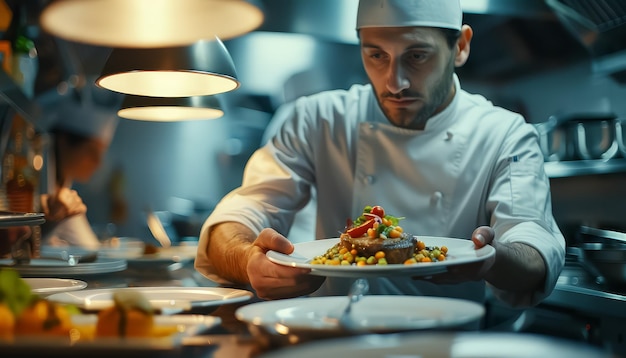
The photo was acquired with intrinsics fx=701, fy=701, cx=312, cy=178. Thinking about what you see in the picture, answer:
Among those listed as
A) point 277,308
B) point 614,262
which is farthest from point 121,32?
point 614,262

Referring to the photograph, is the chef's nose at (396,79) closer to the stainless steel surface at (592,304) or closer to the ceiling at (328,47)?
the ceiling at (328,47)

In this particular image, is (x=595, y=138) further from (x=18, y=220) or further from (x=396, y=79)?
(x=18, y=220)

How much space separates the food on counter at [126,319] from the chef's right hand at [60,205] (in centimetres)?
202

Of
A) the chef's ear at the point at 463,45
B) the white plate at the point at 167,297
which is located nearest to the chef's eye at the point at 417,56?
the chef's ear at the point at 463,45

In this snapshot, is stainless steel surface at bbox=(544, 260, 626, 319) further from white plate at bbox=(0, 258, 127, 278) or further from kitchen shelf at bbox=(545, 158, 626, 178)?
white plate at bbox=(0, 258, 127, 278)

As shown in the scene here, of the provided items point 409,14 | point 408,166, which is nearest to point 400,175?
point 408,166

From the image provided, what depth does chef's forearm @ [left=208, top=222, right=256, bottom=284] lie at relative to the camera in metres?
1.71

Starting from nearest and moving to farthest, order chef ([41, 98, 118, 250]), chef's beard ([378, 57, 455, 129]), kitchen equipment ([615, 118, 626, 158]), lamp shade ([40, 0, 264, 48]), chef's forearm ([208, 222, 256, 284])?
1. lamp shade ([40, 0, 264, 48])
2. chef's forearm ([208, 222, 256, 284])
3. chef's beard ([378, 57, 455, 129])
4. kitchen equipment ([615, 118, 626, 158])
5. chef ([41, 98, 118, 250])

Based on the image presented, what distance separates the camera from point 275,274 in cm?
142

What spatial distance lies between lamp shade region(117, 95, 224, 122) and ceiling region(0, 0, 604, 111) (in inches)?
11.7

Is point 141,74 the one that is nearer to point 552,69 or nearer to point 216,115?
point 216,115

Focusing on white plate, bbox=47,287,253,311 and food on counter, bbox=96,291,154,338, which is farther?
white plate, bbox=47,287,253,311

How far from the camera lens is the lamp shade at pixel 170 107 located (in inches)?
69.5

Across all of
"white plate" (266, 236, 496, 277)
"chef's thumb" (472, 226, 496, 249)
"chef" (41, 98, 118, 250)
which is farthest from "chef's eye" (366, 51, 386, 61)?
"chef" (41, 98, 118, 250)
